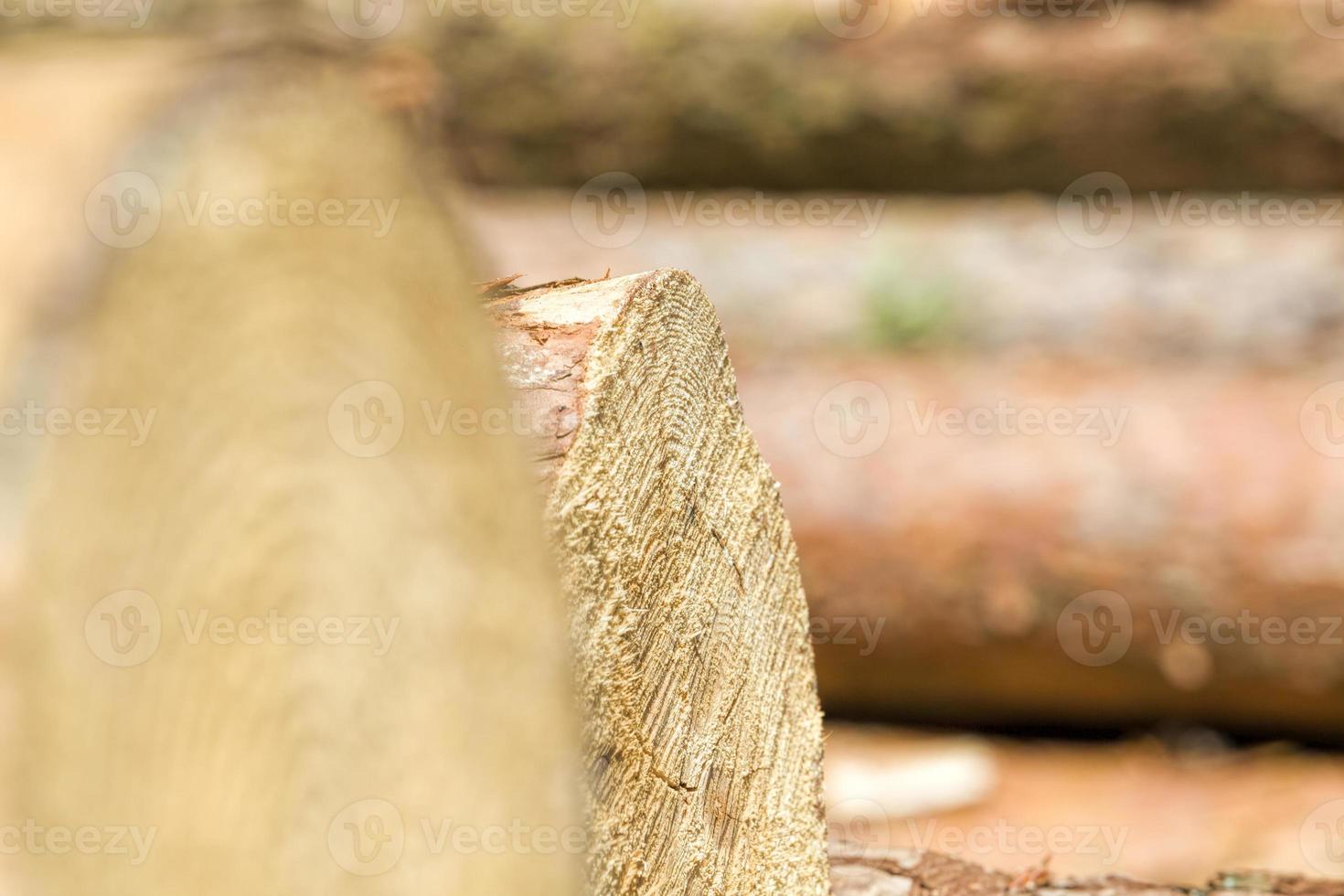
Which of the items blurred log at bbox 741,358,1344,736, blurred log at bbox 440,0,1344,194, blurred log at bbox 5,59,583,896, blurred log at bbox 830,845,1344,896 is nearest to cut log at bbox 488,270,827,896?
blurred log at bbox 5,59,583,896

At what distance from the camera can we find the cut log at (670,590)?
1219 mm

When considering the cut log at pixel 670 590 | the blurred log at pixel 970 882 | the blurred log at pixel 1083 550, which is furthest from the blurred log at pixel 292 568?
the blurred log at pixel 1083 550

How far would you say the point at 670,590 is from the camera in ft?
4.34

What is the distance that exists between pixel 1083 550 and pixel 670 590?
108 inches

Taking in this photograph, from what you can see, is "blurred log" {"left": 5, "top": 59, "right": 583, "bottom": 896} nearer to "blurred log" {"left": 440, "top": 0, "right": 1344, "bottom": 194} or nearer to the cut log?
the cut log

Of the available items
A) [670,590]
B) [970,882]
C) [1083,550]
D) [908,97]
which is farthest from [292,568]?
[908,97]

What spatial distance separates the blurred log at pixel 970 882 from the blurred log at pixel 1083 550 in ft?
6.12

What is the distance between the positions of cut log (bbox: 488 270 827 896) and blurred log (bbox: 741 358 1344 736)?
7.79 ft

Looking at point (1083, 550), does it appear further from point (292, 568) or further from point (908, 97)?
point (292, 568)

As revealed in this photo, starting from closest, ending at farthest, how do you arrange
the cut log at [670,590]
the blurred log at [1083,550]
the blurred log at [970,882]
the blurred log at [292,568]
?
1. the blurred log at [292,568]
2. the cut log at [670,590]
3. the blurred log at [970,882]
4. the blurred log at [1083,550]

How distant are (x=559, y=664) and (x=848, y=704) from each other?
3296 mm

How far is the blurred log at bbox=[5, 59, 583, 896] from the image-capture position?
1101mm

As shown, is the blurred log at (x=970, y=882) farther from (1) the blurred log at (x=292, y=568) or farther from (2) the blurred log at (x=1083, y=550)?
(2) the blurred log at (x=1083, y=550)

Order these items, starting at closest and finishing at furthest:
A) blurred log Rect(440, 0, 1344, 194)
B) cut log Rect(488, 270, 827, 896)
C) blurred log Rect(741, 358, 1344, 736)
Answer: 1. cut log Rect(488, 270, 827, 896)
2. blurred log Rect(741, 358, 1344, 736)
3. blurred log Rect(440, 0, 1344, 194)
